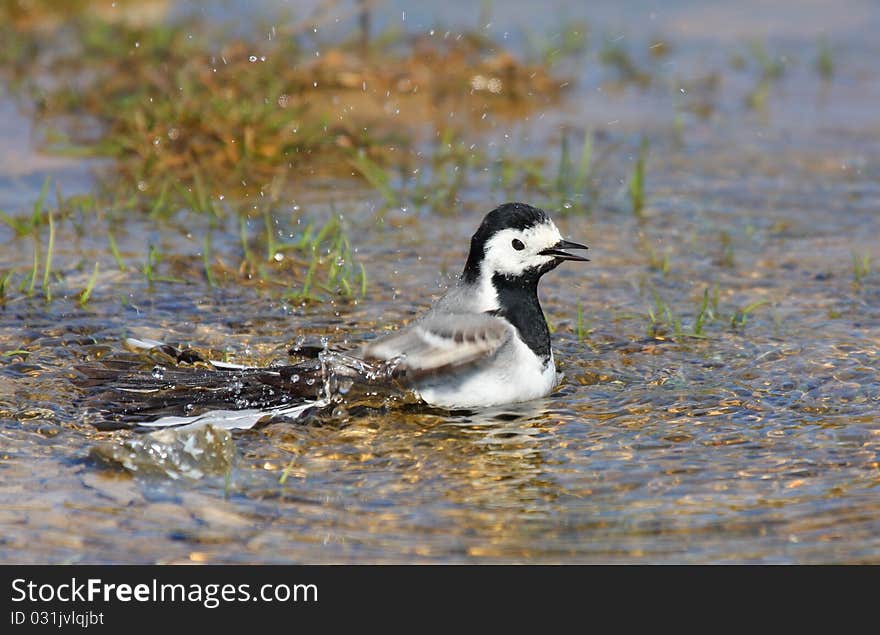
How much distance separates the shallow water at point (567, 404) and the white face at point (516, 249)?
0.56m

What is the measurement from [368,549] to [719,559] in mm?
1060

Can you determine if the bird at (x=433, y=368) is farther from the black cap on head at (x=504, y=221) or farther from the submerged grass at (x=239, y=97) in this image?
the submerged grass at (x=239, y=97)

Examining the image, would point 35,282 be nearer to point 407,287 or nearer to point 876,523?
point 407,287

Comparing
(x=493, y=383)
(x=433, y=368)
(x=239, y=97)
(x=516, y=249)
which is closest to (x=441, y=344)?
(x=433, y=368)

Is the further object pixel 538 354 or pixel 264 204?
pixel 264 204

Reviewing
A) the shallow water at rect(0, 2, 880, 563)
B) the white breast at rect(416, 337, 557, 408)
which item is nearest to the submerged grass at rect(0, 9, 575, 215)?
the shallow water at rect(0, 2, 880, 563)

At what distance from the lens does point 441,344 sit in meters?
5.85

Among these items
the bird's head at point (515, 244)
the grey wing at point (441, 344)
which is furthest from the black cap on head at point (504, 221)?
the grey wing at point (441, 344)

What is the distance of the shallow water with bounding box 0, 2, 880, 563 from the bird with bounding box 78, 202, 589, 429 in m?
0.12

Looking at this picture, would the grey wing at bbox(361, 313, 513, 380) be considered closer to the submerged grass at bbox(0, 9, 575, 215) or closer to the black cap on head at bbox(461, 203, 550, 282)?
the black cap on head at bbox(461, 203, 550, 282)

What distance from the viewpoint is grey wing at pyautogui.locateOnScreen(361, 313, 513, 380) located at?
5.80 metres

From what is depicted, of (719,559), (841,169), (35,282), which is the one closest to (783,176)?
(841,169)

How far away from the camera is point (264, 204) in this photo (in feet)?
28.5

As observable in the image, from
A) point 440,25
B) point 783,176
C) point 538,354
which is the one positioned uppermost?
point 440,25
